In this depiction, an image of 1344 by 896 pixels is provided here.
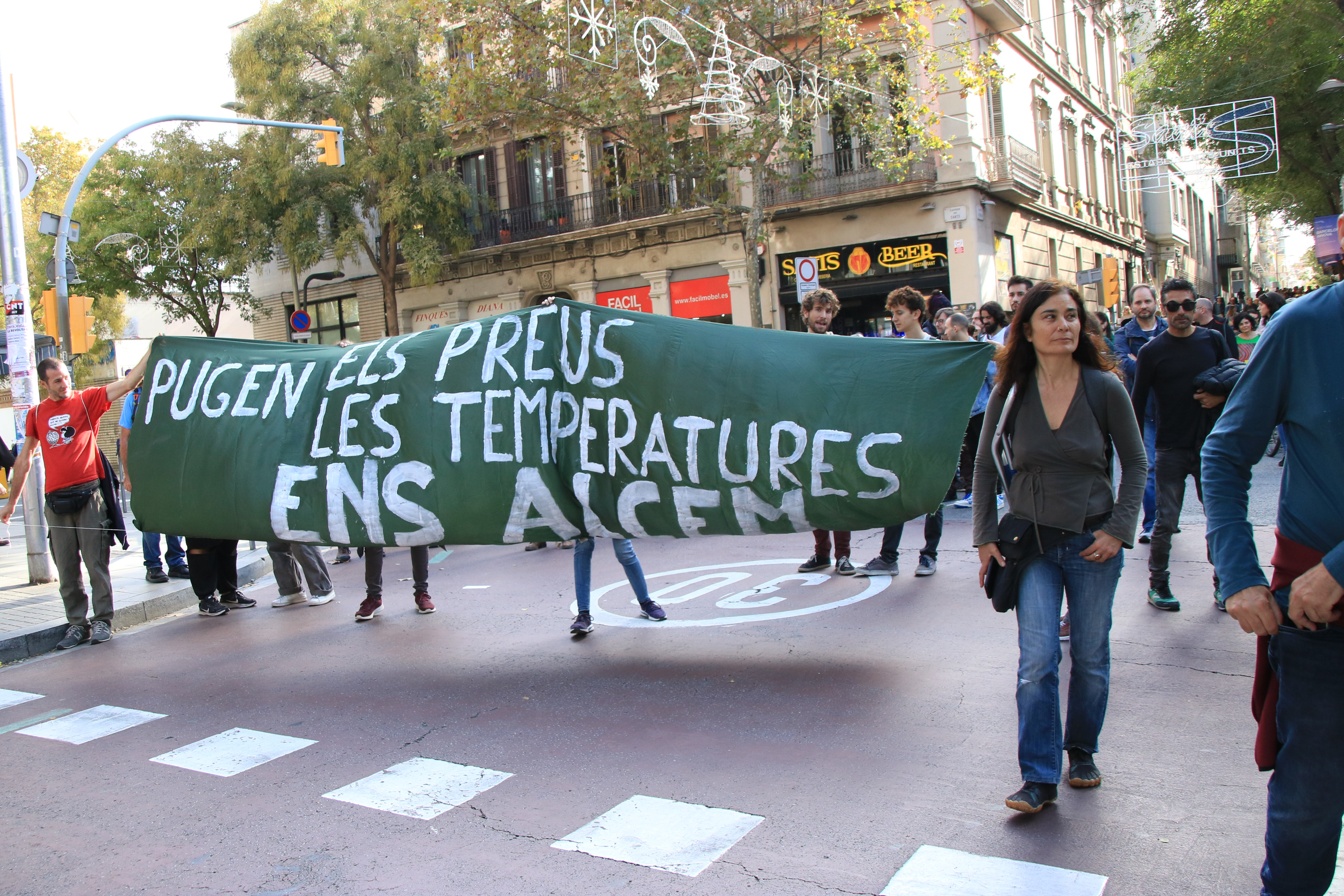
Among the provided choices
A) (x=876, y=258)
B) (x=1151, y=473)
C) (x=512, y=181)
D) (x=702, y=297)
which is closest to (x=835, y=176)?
(x=876, y=258)

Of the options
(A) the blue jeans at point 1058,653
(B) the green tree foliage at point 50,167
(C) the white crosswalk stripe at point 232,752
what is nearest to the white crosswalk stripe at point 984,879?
(A) the blue jeans at point 1058,653

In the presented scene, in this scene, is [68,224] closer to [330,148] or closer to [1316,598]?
[330,148]

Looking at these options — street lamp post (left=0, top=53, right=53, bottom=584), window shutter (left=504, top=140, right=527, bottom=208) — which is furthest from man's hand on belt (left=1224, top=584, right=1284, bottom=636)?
window shutter (left=504, top=140, right=527, bottom=208)

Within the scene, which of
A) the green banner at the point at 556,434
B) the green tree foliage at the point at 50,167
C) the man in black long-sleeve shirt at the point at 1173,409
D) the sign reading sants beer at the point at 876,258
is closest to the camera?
the green banner at the point at 556,434

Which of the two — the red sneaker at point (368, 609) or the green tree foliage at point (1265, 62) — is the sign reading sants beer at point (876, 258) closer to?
the green tree foliage at point (1265, 62)

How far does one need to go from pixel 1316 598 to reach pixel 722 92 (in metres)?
20.4

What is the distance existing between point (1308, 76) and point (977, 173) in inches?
419

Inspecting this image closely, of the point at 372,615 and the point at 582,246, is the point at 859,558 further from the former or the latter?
the point at 582,246

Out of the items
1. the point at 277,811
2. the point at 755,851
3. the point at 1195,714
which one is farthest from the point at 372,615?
the point at 1195,714

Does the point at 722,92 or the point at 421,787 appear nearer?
the point at 421,787

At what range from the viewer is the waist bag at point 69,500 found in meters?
7.41

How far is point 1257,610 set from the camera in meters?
2.38

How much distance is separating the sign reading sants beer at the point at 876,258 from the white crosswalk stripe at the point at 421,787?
19881mm

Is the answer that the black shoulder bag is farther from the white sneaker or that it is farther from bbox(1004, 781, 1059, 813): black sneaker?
the white sneaker
